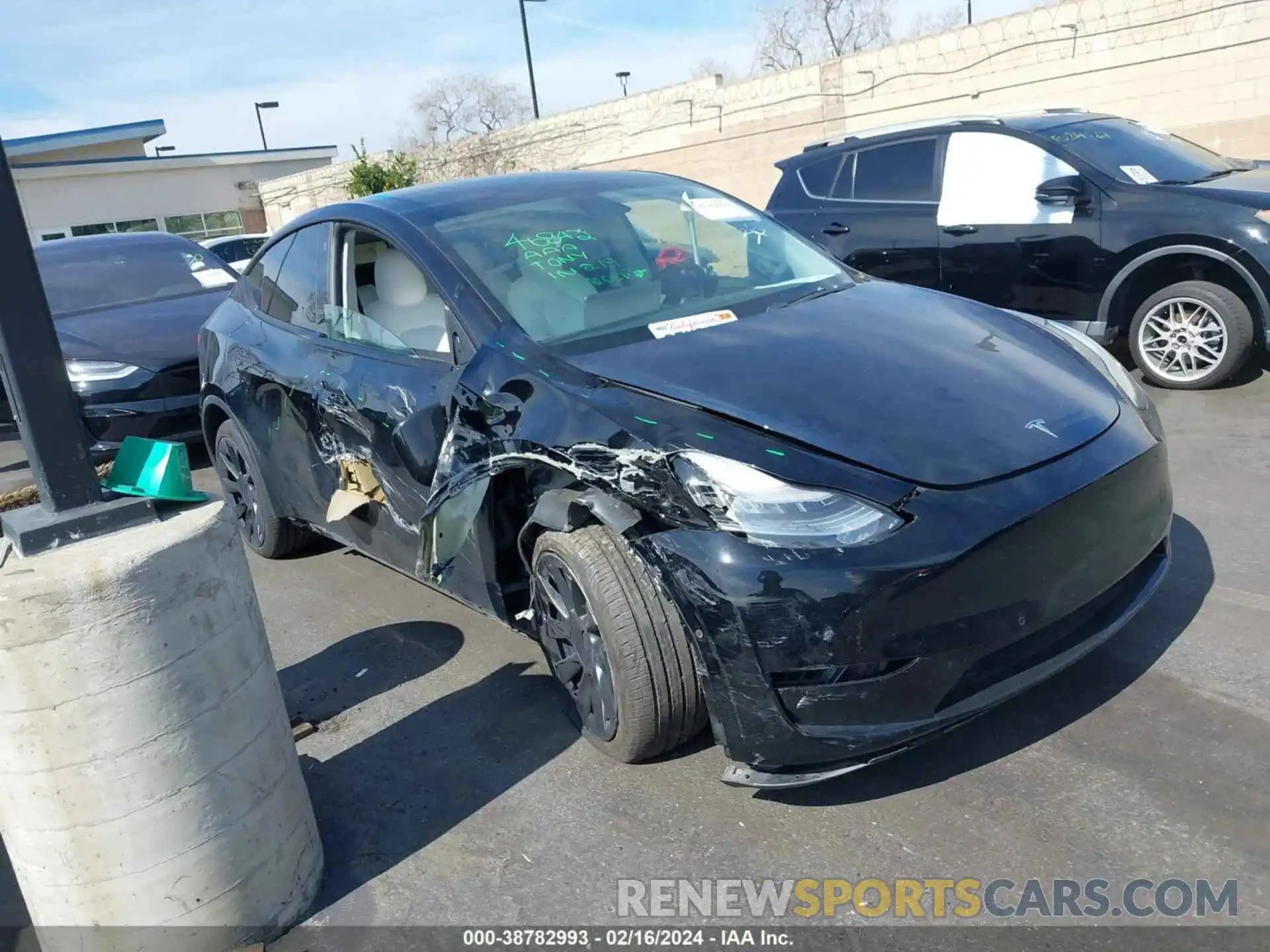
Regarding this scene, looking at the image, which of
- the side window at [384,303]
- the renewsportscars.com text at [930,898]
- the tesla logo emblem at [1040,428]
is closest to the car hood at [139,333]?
the side window at [384,303]

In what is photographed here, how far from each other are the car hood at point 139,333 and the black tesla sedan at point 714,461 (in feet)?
10.8

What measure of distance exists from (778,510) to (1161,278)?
483 centimetres

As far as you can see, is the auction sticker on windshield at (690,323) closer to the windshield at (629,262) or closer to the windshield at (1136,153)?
the windshield at (629,262)

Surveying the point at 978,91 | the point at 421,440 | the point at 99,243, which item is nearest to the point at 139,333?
the point at 99,243

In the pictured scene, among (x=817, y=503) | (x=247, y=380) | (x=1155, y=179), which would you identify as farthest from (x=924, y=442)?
(x=1155, y=179)

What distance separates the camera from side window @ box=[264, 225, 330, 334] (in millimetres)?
4027

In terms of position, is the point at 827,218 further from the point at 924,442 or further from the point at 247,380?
the point at 924,442

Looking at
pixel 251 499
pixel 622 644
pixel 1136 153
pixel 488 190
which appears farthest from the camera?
pixel 1136 153

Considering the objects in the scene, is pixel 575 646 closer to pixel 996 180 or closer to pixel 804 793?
pixel 804 793

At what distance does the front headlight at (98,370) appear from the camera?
671 cm

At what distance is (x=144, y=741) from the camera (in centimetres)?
214

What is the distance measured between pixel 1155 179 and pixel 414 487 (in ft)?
16.6

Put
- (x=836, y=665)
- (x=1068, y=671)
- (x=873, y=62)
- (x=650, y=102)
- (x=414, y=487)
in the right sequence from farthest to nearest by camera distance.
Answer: (x=650, y=102)
(x=873, y=62)
(x=414, y=487)
(x=1068, y=671)
(x=836, y=665)

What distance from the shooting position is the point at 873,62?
15352 mm
